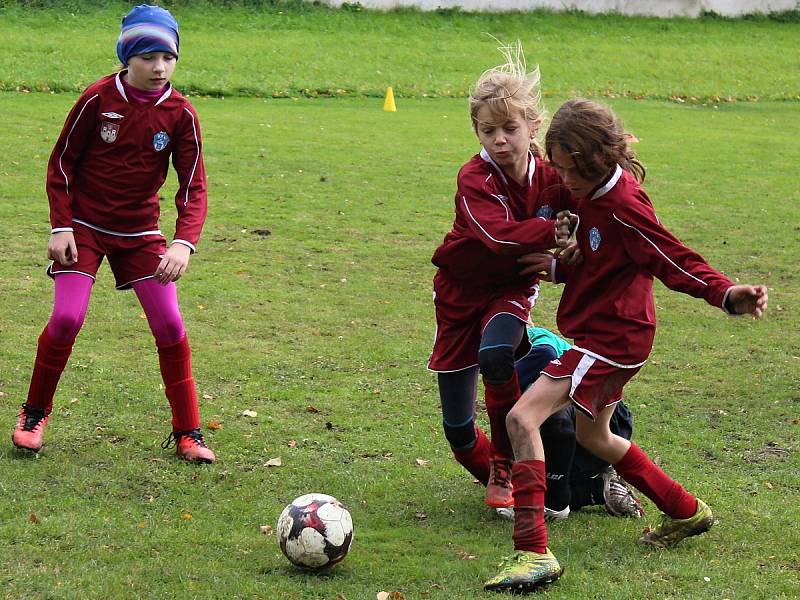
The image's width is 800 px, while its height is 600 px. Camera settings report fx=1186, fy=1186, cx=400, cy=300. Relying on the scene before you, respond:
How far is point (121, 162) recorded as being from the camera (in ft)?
18.7

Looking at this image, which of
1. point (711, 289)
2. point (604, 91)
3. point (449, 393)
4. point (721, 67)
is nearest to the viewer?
point (711, 289)

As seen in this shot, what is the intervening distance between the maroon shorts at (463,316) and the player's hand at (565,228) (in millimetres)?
537

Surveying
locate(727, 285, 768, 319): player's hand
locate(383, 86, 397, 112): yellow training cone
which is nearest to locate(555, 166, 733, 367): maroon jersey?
A: locate(727, 285, 768, 319): player's hand

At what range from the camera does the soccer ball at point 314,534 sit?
441cm

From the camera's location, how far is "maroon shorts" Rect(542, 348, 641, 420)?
4.48m

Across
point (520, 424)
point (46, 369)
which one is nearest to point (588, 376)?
point (520, 424)

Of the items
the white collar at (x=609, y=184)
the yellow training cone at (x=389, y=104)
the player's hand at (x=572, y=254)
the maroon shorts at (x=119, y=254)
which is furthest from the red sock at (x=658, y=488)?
the yellow training cone at (x=389, y=104)

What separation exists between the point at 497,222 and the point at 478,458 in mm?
1230

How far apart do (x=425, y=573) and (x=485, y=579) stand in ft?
0.76

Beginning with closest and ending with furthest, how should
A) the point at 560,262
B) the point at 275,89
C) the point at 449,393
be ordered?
the point at 560,262 < the point at 449,393 < the point at 275,89

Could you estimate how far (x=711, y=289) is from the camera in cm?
426

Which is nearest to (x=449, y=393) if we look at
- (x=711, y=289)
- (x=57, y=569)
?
(x=711, y=289)

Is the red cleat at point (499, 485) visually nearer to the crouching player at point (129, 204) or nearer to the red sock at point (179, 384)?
the crouching player at point (129, 204)

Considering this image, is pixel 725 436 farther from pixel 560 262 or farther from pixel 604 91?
pixel 604 91
